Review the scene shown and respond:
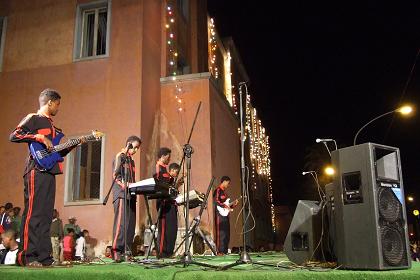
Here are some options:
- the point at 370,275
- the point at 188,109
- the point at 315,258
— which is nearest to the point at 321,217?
the point at 315,258

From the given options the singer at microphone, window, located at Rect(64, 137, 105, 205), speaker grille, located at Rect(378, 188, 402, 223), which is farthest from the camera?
window, located at Rect(64, 137, 105, 205)

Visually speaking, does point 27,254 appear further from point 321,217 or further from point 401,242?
point 401,242

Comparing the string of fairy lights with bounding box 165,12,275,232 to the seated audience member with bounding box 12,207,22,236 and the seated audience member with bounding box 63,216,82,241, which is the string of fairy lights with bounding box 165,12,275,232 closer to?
the seated audience member with bounding box 63,216,82,241

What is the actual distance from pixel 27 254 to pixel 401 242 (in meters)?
4.33

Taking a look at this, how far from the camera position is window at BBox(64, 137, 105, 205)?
1244 centimetres

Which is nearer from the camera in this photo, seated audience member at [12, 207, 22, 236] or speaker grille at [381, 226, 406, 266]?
speaker grille at [381, 226, 406, 266]

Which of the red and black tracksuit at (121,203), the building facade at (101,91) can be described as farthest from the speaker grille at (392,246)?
the building facade at (101,91)

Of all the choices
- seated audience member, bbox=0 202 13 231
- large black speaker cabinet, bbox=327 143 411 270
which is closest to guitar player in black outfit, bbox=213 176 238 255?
seated audience member, bbox=0 202 13 231

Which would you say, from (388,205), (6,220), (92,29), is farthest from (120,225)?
(92,29)

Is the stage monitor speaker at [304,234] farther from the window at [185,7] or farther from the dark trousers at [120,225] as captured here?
the window at [185,7]

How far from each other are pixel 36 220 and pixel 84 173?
7.69 m

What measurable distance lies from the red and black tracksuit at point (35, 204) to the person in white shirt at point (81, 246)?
6.53m

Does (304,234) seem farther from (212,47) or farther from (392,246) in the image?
(212,47)

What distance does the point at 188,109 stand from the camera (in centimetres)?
1416
